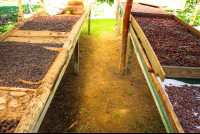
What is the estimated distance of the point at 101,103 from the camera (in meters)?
3.77

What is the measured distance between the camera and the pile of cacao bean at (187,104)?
1.62 meters

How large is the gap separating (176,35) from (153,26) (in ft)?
2.25

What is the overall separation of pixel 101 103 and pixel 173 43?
2003 millimetres

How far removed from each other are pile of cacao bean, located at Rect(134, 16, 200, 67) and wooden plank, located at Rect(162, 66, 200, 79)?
23cm

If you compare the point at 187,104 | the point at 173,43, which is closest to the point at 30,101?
the point at 187,104

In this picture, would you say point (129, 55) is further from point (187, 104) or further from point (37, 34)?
point (187, 104)

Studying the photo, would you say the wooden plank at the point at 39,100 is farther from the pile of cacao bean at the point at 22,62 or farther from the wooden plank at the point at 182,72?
the wooden plank at the point at 182,72

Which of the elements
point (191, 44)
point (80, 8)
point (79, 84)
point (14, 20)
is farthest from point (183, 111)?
point (14, 20)

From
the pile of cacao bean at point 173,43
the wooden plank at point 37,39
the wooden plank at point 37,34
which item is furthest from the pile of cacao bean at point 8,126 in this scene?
the wooden plank at point 37,34

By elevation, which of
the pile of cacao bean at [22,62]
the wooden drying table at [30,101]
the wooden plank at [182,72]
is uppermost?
the wooden plank at [182,72]

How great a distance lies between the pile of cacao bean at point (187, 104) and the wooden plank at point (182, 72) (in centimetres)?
15

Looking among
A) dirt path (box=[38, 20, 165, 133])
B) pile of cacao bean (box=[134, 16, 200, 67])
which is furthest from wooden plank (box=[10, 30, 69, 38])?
pile of cacao bean (box=[134, 16, 200, 67])

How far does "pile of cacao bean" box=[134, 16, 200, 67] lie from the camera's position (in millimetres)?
2516

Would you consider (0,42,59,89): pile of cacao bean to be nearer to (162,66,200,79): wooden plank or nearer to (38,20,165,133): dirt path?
(38,20,165,133): dirt path
